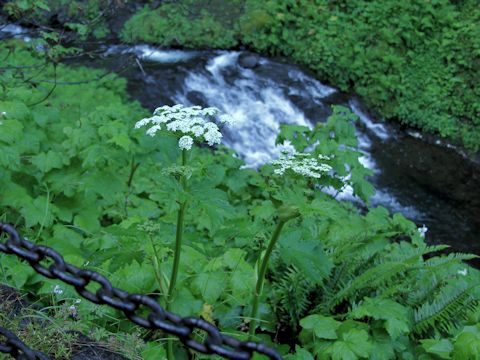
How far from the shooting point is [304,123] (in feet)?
31.4

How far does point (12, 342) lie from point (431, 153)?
8802 millimetres

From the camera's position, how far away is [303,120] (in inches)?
380

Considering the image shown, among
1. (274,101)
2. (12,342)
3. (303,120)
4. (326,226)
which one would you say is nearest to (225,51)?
(274,101)

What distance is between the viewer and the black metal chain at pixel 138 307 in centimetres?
120

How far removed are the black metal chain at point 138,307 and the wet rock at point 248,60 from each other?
32.8 feet

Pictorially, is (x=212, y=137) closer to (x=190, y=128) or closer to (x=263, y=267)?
(x=190, y=128)

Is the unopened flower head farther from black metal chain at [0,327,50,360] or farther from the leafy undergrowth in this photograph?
black metal chain at [0,327,50,360]

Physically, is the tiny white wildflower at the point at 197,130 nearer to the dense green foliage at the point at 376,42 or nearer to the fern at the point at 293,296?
the fern at the point at 293,296

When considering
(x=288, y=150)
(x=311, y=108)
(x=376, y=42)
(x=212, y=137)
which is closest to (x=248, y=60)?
(x=311, y=108)

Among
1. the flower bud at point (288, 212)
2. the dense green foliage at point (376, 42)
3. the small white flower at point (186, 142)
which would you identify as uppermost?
the small white flower at point (186, 142)

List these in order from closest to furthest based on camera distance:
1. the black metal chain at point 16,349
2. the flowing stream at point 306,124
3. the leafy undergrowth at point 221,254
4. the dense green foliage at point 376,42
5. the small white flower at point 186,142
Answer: the black metal chain at point 16,349, the small white flower at point 186,142, the leafy undergrowth at point 221,254, the flowing stream at point 306,124, the dense green foliage at point 376,42

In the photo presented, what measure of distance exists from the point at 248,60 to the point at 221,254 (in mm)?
8497

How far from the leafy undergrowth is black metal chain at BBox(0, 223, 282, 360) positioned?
24.6 inches

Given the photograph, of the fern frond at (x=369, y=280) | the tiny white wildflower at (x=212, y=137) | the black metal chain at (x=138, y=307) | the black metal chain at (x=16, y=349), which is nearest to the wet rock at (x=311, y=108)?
the fern frond at (x=369, y=280)
